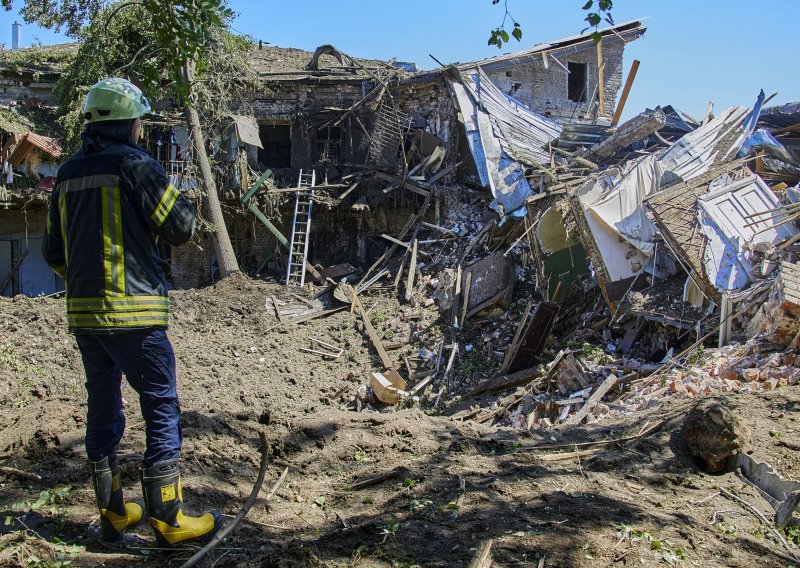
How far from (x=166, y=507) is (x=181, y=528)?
13 centimetres

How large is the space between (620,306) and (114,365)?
9274 mm

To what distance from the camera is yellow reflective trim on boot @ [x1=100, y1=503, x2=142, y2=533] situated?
343cm

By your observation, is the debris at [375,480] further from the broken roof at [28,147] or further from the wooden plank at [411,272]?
the broken roof at [28,147]

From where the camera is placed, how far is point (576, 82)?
23141mm

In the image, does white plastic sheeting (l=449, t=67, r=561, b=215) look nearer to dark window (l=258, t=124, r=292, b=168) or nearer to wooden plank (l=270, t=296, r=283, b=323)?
wooden plank (l=270, t=296, r=283, b=323)

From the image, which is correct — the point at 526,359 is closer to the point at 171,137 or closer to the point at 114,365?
the point at 114,365

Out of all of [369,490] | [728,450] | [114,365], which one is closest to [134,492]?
[114,365]

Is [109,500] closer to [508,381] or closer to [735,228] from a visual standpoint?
[508,381]

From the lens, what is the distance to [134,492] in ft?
13.3

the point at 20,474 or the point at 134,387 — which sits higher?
the point at 134,387

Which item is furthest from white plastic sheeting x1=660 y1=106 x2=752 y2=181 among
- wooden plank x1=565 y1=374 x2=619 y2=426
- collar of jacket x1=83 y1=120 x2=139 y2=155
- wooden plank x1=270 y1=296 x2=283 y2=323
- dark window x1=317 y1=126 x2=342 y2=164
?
collar of jacket x1=83 y1=120 x2=139 y2=155

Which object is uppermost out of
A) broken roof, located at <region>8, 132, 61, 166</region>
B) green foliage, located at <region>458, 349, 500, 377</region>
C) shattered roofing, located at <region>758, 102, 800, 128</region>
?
shattered roofing, located at <region>758, 102, 800, 128</region>

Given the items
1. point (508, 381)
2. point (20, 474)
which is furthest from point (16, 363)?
point (20, 474)

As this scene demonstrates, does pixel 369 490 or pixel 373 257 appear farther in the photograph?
pixel 373 257
